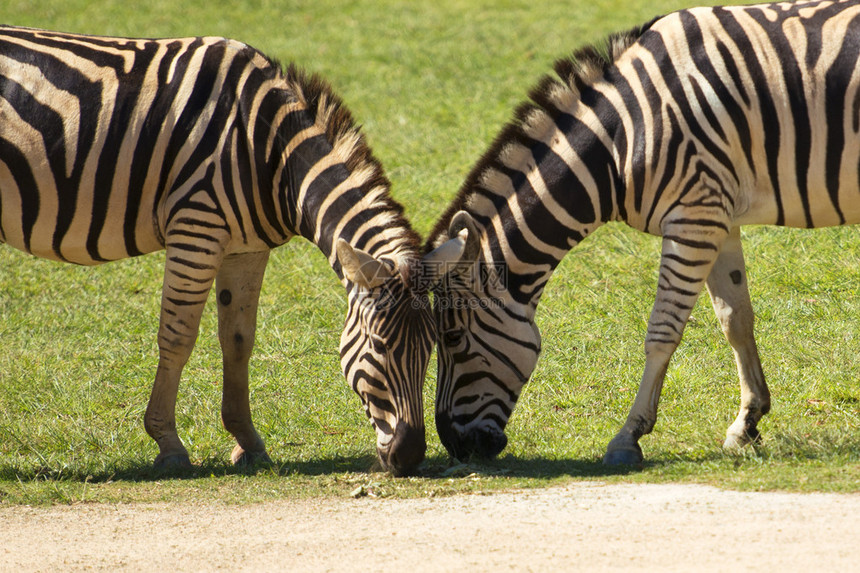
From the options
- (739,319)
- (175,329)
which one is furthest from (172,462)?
(739,319)

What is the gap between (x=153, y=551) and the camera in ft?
16.1

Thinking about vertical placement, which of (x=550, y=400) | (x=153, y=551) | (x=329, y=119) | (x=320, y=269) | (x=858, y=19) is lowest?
(x=153, y=551)

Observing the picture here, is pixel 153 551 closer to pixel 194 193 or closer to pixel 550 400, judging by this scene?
pixel 194 193

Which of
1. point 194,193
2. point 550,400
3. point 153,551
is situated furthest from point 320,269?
point 153,551

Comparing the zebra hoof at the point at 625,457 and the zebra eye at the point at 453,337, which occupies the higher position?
the zebra eye at the point at 453,337

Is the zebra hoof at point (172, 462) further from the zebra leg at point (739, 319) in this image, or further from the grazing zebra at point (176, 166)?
the zebra leg at point (739, 319)

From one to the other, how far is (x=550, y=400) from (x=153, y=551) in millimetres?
3551

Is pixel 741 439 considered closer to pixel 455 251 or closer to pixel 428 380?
pixel 455 251

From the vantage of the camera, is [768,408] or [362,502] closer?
[362,502]

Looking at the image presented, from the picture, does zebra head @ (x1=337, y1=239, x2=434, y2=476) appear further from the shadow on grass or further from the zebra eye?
the zebra eye

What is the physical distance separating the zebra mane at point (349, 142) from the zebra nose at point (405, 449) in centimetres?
99

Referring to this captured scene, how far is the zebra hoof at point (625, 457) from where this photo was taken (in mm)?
5932

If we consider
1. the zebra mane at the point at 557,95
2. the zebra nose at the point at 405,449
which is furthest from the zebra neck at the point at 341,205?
the zebra nose at the point at 405,449

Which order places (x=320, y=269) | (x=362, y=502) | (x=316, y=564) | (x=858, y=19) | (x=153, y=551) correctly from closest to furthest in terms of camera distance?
(x=316, y=564) < (x=153, y=551) < (x=362, y=502) < (x=858, y=19) < (x=320, y=269)
